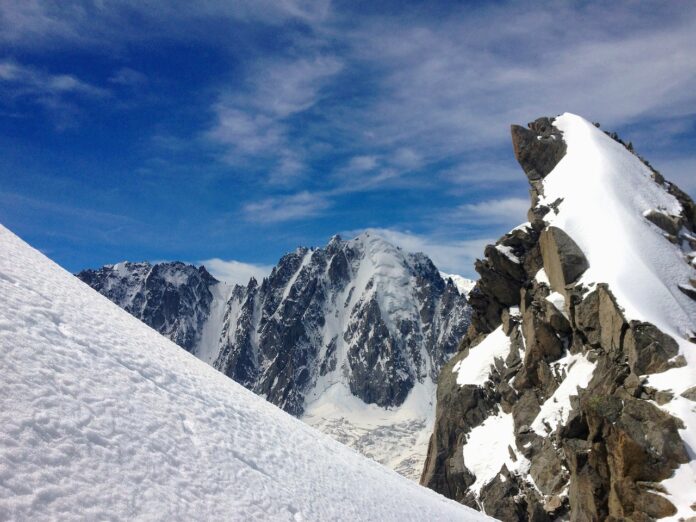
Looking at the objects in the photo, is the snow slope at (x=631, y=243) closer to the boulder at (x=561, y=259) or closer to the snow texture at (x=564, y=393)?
the boulder at (x=561, y=259)

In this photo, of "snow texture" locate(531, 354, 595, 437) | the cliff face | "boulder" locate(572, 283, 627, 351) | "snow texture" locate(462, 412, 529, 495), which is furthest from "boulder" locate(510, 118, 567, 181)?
"snow texture" locate(462, 412, 529, 495)

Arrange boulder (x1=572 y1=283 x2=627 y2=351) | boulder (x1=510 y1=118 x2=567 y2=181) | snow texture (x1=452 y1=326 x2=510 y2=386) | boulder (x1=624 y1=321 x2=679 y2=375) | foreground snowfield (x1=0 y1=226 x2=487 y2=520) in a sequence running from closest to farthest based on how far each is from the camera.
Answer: foreground snowfield (x1=0 y1=226 x2=487 y2=520) < boulder (x1=624 y1=321 x2=679 y2=375) < boulder (x1=572 y1=283 x2=627 y2=351) < snow texture (x1=452 y1=326 x2=510 y2=386) < boulder (x1=510 y1=118 x2=567 y2=181)

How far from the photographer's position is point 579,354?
169ft

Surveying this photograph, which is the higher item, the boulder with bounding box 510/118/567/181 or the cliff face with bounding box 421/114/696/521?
the boulder with bounding box 510/118/567/181

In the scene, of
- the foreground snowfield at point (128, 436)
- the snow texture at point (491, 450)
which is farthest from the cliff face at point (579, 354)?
the foreground snowfield at point (128, 436)

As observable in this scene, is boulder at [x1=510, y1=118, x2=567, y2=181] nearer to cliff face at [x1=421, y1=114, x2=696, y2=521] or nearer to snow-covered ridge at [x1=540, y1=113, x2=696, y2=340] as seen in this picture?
cliff face at [x1=421, y1=114, x2=696, y2=521]

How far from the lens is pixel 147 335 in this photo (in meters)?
16.1

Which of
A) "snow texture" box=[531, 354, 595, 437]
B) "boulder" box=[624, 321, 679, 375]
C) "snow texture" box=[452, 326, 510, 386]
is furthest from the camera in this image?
"snow texture" box=[452, 326, 510, 386]

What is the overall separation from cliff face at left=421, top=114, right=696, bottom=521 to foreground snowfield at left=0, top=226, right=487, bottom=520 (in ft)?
80.9

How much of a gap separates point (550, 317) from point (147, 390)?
51.0 m

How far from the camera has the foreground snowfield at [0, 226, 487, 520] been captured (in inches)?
302

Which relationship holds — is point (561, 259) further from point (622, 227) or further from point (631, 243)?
point (622, 227)

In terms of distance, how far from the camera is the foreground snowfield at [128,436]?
25.1 feet

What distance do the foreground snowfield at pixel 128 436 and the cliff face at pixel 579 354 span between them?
24669 millimetres
